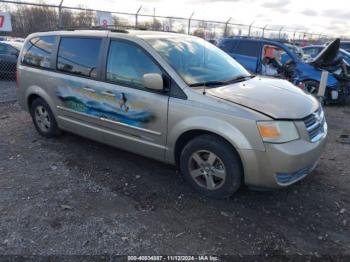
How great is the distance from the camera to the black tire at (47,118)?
5.34 metres

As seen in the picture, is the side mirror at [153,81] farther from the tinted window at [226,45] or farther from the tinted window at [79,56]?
the tinted window at [226,45]

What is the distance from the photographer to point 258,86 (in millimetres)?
3973

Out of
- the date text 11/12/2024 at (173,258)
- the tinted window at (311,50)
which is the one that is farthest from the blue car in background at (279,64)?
the date text 11/12/2024 at (173,258)

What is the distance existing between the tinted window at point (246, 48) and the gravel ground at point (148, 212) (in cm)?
533

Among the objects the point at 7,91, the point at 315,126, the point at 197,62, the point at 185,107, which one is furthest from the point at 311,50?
the point at 185,107

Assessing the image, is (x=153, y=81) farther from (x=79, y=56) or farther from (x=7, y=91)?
(x=7, y=91)

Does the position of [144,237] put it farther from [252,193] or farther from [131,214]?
[252,193]

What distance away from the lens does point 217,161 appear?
3580mm

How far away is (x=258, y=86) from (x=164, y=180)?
1.65m

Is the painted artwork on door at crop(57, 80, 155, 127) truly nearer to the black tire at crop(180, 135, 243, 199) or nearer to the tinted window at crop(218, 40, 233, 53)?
the black tire at crop(180, 135, 243, 199)

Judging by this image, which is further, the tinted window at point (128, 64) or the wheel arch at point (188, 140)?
the tinted window at point (128, 64)

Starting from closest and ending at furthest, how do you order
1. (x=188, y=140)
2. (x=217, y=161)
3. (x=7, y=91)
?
1. (x=217, y=161)
2. (x=188, y=140)
3. (x=7, y=91)

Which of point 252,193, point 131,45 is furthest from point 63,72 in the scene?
point 252,193

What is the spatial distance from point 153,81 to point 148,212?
4.64 ft
